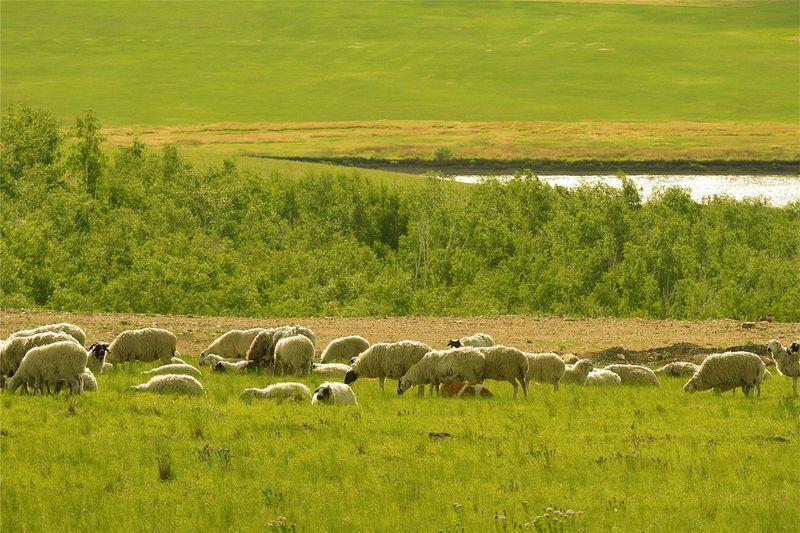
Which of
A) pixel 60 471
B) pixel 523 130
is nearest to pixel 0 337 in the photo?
pixel 60 471

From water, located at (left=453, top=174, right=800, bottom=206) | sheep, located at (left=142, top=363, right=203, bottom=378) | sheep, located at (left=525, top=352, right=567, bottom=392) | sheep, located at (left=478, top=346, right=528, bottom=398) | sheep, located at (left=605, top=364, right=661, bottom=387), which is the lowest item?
water, located at (left=453, top=174, right=800, bottom=206)

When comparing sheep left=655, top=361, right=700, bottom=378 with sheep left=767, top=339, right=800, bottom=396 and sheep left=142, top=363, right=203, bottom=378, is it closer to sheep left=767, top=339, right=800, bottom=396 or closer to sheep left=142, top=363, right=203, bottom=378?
sheep left=767, top=339, right=800, bottom=396

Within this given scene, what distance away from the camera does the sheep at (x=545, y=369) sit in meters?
24.0

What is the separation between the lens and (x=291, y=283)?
52.0 m

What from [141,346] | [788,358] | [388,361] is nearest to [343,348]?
[141,346]

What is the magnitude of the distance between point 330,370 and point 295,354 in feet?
3.69

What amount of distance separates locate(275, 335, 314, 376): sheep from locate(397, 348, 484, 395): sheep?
298cm

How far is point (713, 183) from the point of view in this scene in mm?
134125

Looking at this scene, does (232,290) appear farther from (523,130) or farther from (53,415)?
(523,130)

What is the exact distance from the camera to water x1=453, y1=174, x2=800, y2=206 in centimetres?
12462

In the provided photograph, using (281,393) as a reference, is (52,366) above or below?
above

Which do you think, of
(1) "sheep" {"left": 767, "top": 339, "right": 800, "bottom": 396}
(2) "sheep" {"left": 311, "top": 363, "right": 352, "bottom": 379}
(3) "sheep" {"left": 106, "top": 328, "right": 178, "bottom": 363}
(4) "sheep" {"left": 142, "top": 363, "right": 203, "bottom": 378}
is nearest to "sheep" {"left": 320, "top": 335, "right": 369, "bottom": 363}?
(2) "sheep" {"left": 311, "top": 363, "right": 352, "bottom": 379}

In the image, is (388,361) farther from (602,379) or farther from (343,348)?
(343,348)

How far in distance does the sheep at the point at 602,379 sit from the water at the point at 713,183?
98340mm
